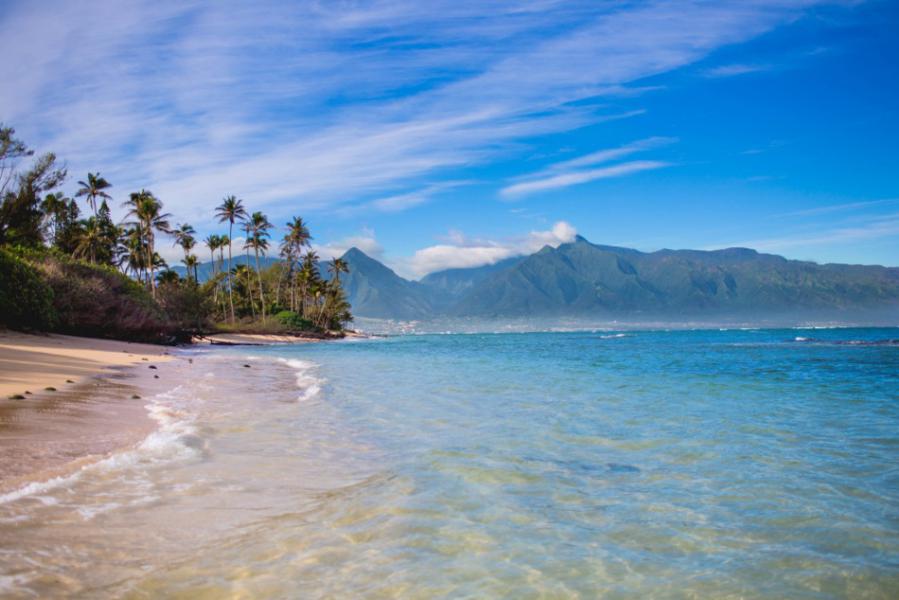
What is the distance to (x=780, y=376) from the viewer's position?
76.0ft

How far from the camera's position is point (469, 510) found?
5.91 metres

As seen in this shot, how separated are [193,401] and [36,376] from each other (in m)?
4.79

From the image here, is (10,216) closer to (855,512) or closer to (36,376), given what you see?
(36,376)

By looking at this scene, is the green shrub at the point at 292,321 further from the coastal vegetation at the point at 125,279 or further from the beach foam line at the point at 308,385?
the beach foam line at the point at 308,385

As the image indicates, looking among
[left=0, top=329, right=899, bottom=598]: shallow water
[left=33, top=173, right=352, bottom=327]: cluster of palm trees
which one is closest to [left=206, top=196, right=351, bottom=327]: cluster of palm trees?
[left=33, top=173, right=352, bottom=327]: cluster of palm trees

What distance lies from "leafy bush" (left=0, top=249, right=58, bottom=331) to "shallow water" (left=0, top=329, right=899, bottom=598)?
69.4 feet

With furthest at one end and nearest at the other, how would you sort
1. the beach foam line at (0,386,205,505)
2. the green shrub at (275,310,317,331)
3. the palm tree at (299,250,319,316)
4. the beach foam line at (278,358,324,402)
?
the palm tree at (299,250,319,316) < the green shrub at (275,310,317,331) < the beach foam line at (278,358,324,402) < the beach foam line at (0,386,205,505)

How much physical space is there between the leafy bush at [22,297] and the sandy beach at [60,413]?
9.65 meters

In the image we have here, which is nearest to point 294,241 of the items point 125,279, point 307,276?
→ point 307,276

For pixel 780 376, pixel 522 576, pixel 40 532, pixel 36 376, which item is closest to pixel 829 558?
pixel 522 576

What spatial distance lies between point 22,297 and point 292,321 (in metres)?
60.2

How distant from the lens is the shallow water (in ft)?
13.6

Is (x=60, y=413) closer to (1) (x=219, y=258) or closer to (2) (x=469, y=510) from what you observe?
(2) (x=469, y=510)

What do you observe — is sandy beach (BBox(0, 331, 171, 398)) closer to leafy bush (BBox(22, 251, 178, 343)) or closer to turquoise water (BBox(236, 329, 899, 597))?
leafy bush (BBox(22, 251, 178, 343))
